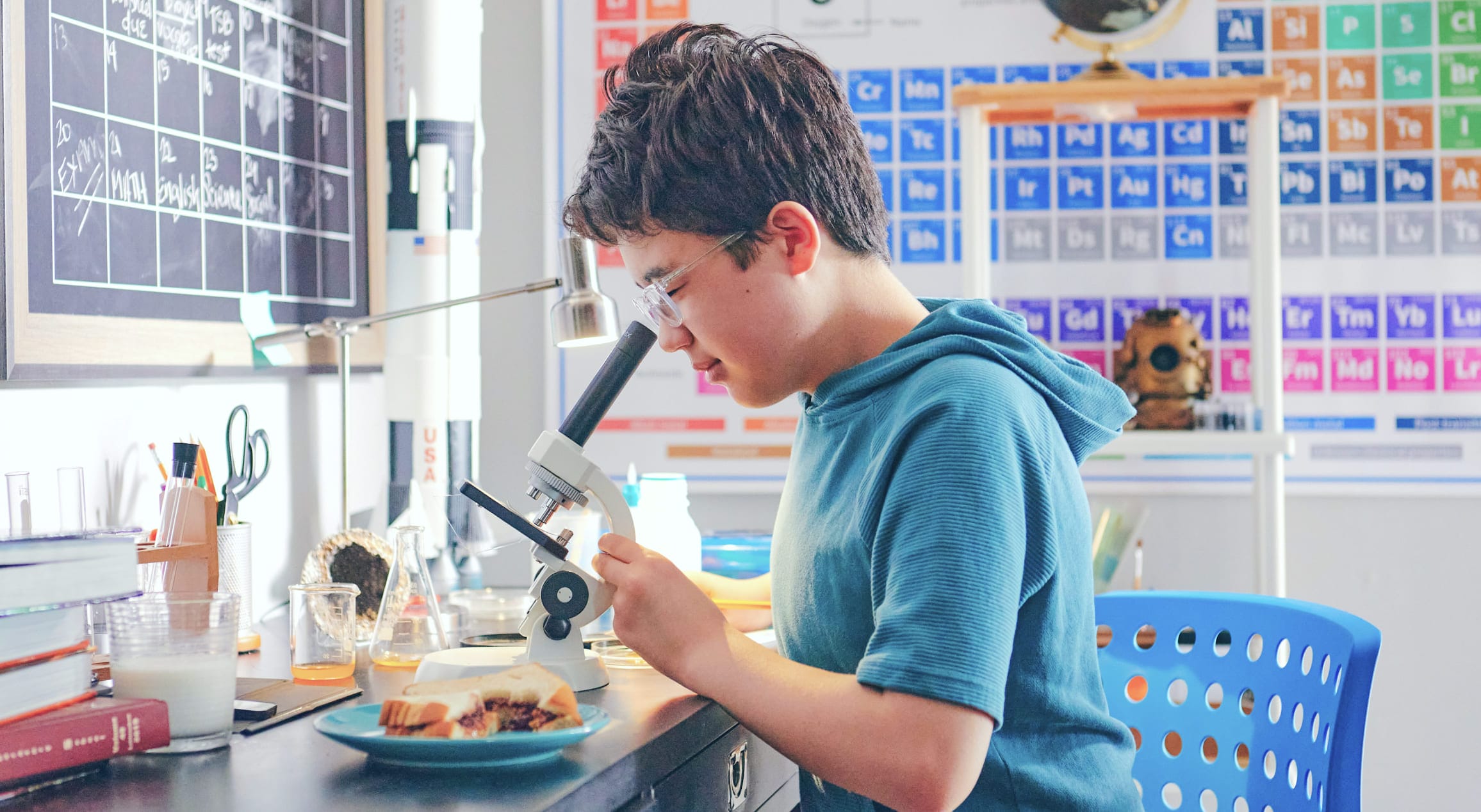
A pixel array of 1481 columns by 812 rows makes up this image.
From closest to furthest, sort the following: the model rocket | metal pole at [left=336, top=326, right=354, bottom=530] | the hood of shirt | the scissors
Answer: the hood of shirt
the scissors
metal pole at [left=336, top=326, right=354, bottom=530]
the model rocket

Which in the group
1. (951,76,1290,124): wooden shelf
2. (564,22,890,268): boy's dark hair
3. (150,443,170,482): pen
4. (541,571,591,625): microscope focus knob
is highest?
(951,76,1290,124): wooden shelf

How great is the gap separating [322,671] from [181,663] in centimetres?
27

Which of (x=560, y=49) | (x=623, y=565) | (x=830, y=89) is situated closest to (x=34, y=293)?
(x=623, y=565)

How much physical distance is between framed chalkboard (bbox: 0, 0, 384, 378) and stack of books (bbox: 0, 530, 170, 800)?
0.43 metres

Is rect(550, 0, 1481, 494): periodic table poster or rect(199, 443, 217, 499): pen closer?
rect(199, 443, 217, 499): pen

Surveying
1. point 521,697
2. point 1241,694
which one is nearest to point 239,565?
point 521,697

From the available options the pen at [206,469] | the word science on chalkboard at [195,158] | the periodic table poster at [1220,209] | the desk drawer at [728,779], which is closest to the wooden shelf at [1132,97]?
the periodic table poster at [1220,209]

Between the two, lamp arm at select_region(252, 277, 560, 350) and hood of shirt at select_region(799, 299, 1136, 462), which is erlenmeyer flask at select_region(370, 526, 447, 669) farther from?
hood of shirt at select_region(799, 299, 1136, 462)

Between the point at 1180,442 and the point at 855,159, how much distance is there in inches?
39.3

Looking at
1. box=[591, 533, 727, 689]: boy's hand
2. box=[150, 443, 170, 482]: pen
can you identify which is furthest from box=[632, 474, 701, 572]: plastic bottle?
box=[150, 443, 170, 482]: pen

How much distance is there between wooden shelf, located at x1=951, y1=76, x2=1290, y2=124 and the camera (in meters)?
1.86

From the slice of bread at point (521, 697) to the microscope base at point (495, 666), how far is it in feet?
0.34

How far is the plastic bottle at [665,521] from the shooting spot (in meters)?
1.46

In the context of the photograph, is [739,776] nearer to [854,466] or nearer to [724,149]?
[854,466]
